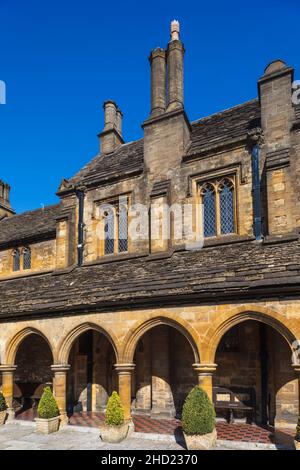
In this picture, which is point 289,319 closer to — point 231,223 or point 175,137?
point 231,223

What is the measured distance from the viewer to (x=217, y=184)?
1407 cm

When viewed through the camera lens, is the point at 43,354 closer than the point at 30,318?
No

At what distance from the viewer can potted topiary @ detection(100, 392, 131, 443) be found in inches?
406

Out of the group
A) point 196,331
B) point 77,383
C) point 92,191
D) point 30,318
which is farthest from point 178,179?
point 77,383

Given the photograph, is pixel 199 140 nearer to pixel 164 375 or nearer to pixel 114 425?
pixel 164 375

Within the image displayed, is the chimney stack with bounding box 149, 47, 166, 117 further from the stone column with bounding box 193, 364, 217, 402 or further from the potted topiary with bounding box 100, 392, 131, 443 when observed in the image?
the potted topiary with bounding box 100, 392, 131, 443

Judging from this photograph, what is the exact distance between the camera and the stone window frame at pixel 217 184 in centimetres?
1351

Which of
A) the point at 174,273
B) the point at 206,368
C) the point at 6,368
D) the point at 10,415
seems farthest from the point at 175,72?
the point at 10,415

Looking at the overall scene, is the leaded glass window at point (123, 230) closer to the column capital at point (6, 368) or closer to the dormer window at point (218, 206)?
the dormer window at point (218, 206)

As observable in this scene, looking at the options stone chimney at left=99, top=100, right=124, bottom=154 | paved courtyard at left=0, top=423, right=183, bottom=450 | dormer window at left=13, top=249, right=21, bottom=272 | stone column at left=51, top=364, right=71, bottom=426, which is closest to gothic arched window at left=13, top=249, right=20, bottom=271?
dormer window at left=13, top=249, right=21, bottom=272

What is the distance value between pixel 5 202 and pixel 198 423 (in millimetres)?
20825

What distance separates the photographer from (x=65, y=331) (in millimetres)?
12695

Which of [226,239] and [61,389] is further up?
[226,239]
